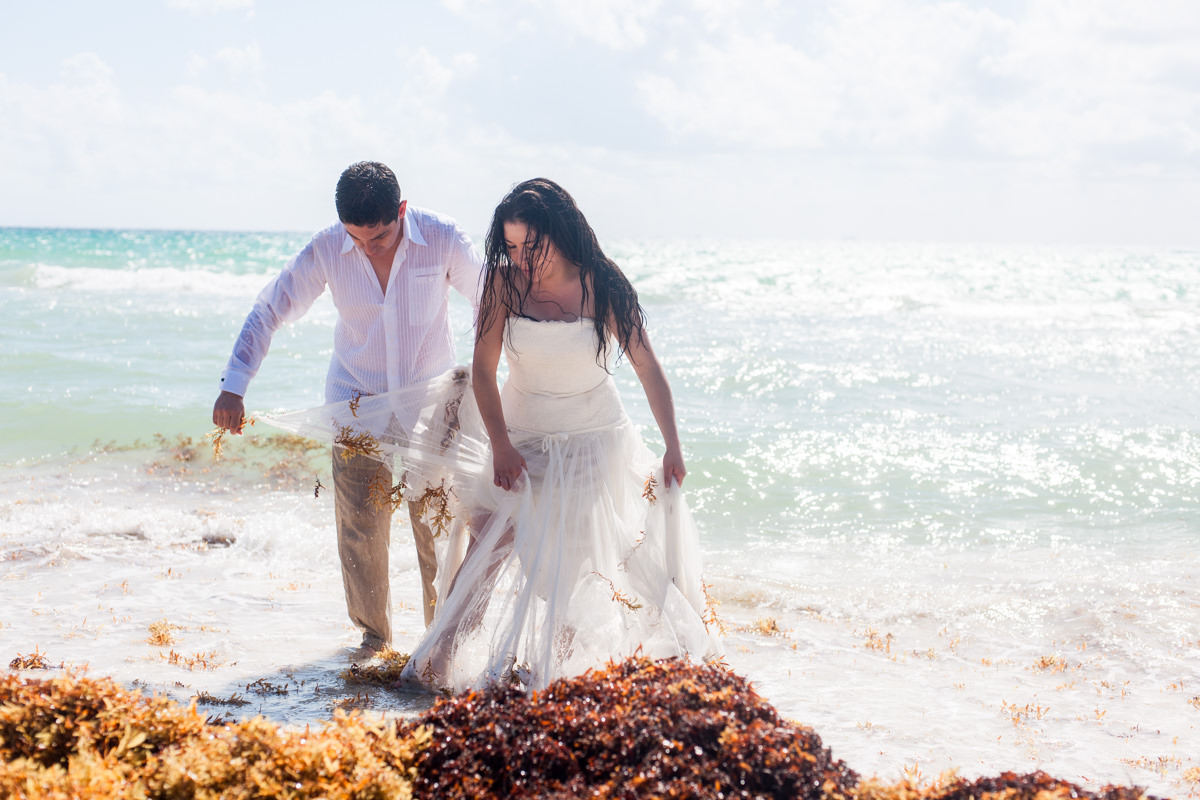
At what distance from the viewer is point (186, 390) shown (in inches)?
509

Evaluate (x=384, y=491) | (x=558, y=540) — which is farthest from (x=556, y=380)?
(x=384, y=491)

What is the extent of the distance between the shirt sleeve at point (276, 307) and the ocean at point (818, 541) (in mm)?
1473

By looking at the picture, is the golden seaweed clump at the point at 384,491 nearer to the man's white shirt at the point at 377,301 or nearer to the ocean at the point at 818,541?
the man's white shirt at the point at 377,301

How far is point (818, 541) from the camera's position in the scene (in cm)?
790

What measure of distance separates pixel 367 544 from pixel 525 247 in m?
1.82

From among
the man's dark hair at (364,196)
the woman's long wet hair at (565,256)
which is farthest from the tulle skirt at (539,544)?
the man's dark hair at (364,196)

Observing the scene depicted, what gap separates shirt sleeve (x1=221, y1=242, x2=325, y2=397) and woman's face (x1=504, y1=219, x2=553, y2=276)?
1117mm

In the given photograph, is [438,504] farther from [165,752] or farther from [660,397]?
[165,752]

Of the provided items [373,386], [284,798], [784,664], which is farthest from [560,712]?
[784,664]

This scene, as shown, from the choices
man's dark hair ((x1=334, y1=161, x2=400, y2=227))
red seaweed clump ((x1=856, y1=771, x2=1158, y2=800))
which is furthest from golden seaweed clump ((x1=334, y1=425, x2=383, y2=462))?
red seaweed clump ((x1=856, y1=771, x2=1158, y2=800))

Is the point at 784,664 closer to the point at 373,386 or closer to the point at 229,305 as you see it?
the point at 373,386

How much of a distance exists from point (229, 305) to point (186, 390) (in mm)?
14056

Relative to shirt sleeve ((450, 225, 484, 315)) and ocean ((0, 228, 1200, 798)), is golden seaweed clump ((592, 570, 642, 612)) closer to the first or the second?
ocean ((0, 228, 1200, 798))

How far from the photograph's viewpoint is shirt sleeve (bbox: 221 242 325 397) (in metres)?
4.44
